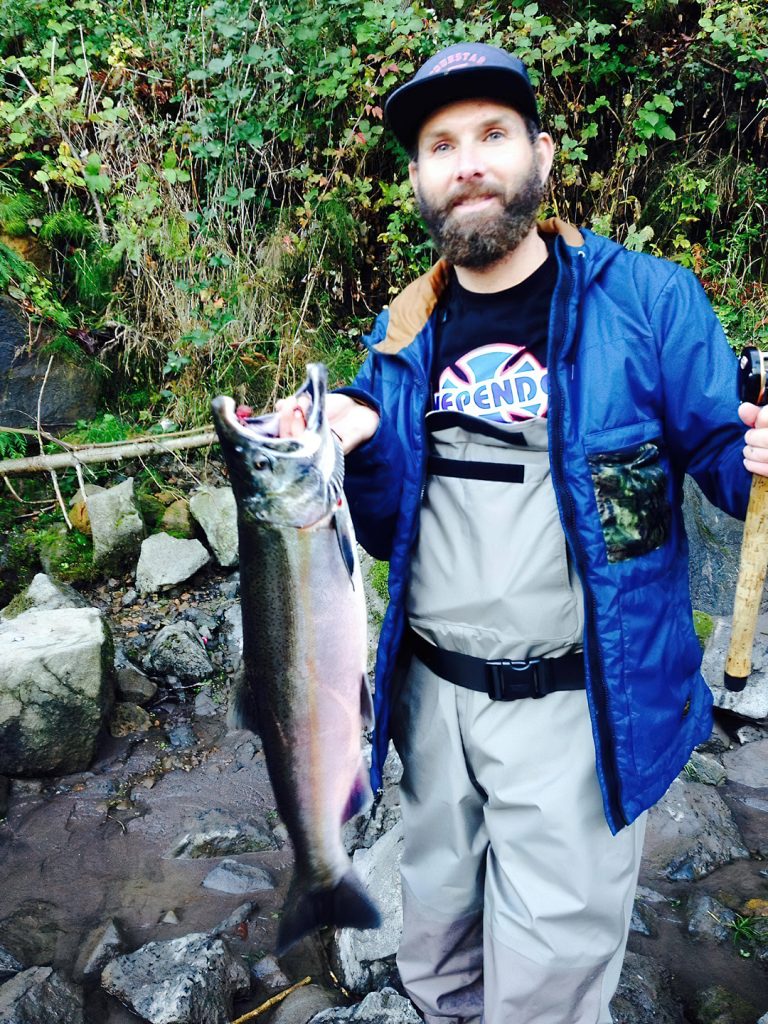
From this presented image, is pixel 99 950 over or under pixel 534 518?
under

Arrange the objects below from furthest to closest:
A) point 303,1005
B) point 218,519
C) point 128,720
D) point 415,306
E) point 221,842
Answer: point 218,519 → point 128,720 → point 221,842 → point 303,1005 → point 415,306

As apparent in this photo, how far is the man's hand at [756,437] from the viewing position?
1.82 metres

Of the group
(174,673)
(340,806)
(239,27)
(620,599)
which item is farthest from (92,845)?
(239,27)

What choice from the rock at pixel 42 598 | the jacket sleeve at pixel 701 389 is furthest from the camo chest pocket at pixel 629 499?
the rock at pixel 42 598

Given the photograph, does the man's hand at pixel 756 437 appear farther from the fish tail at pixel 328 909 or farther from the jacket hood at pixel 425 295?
the fish tail at pixel 328 909

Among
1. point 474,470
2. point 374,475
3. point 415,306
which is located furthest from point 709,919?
point 415,306

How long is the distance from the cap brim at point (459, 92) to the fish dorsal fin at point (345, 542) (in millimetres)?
1252

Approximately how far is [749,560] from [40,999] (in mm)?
2964

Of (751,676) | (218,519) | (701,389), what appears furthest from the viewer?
(218,519)

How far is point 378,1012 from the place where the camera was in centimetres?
276

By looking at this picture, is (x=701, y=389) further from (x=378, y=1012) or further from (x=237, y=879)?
(x=237, y=879)

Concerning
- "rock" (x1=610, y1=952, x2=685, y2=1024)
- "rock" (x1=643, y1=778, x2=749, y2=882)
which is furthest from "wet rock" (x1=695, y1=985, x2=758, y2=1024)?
"rock" (x1=643, y1=778, x2=749, y2=882)

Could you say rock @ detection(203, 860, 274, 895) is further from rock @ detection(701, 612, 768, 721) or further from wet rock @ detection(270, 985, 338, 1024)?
rock @ detection(701, 612, 768, 721)

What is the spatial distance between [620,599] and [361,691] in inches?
28.4
